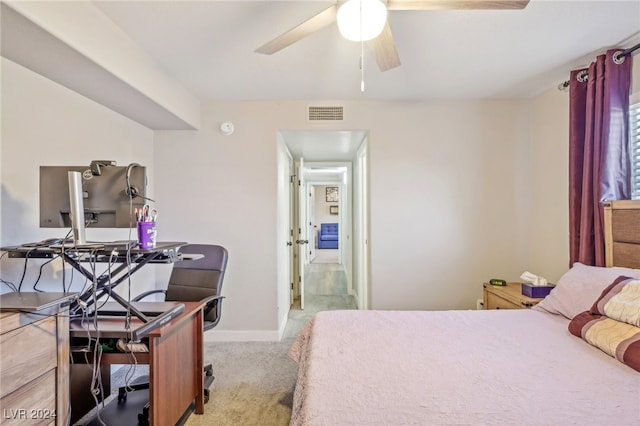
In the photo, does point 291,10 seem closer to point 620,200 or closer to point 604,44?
point 604,44

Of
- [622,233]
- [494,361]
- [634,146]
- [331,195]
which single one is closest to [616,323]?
[494,361]

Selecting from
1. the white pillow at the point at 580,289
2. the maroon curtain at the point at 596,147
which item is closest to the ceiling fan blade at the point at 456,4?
the maroon curtain at the point at 596,147

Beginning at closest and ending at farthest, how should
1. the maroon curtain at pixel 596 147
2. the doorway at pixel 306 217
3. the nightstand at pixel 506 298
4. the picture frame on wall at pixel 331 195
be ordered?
the maroon curtain at pixel 596 147
the nightstand at pixel 506 298
the doorway at pixel 306 217
the picture frame on wall at pixel 331 195

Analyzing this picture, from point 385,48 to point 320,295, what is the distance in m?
4.10

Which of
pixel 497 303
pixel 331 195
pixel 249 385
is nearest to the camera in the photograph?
pixel 249 385

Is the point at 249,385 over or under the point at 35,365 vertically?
under

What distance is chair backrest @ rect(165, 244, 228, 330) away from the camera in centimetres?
247

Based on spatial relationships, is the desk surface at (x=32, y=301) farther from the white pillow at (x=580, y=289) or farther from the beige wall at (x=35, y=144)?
the white pillow at (x=580, y=289)

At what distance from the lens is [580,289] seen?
6.24 feet

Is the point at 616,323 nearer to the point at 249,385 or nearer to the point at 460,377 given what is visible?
the point at 460,377

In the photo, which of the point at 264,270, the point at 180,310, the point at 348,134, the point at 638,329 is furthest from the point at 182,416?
the point at 348,134

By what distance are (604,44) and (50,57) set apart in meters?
3.48

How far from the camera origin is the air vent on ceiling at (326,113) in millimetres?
3201

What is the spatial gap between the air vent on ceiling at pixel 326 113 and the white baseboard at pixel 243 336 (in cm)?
228
